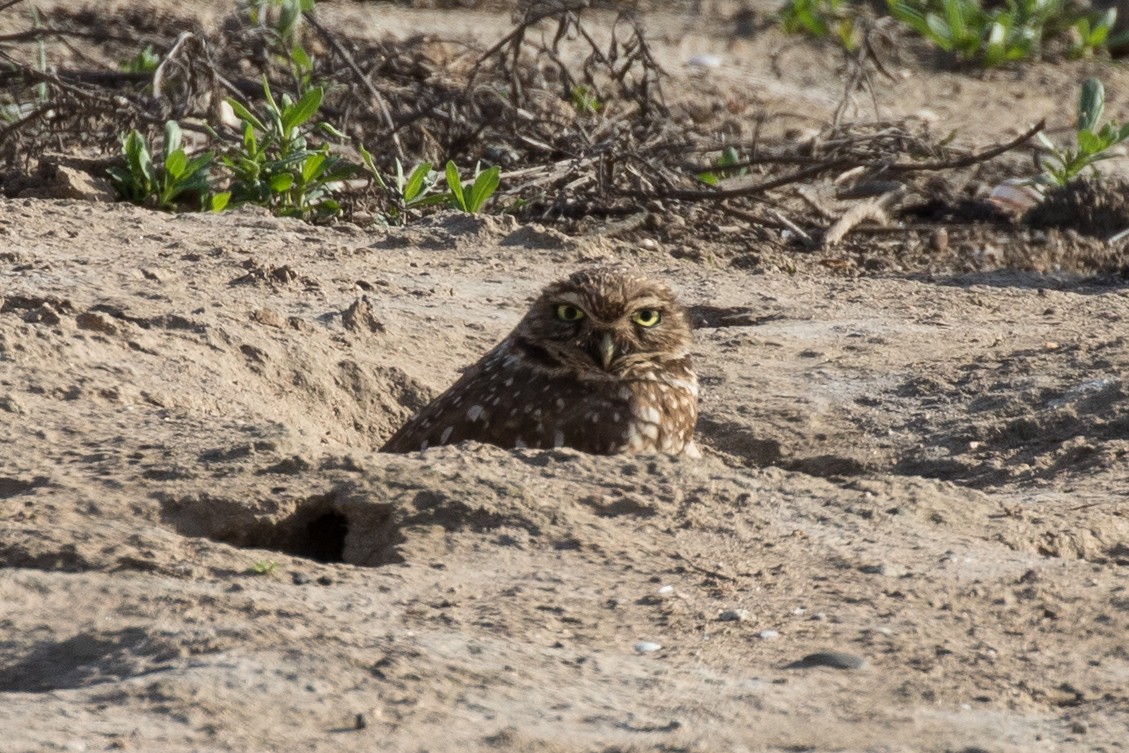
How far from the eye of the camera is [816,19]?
12727mm

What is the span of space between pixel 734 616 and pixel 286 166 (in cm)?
435

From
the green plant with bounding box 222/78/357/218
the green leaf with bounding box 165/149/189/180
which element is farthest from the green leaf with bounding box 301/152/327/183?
the green leaf with bounding box 165/149/189/180

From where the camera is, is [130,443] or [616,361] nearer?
[130,443]

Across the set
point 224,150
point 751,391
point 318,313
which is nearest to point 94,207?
point 224,150

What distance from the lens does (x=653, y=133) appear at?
8.70m

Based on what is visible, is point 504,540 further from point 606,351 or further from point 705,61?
point 705,61

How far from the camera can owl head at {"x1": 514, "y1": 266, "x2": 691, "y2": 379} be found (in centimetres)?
461

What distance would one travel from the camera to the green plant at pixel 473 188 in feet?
23.3

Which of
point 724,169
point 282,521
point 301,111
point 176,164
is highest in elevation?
point 301,111

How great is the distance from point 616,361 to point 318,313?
5.14 feet

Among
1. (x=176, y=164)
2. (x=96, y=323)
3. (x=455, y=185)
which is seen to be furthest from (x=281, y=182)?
(x=96, y=323)

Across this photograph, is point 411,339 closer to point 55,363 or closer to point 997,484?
point 55,363

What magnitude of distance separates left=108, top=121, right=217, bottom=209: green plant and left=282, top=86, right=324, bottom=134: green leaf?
1.17 ft

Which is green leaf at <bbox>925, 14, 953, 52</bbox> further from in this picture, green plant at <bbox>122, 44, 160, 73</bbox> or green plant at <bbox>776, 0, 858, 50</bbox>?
green plant at <bbox>122, 44, 160, 73</bbox>
